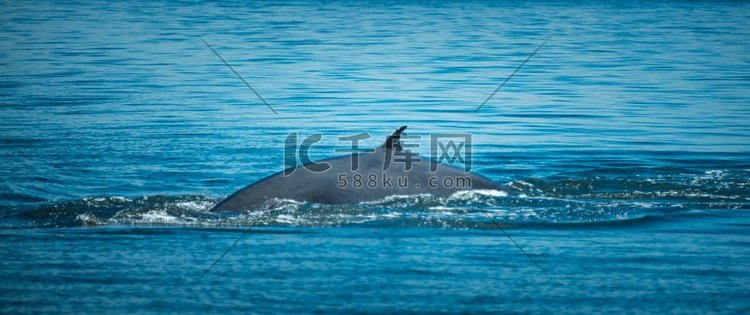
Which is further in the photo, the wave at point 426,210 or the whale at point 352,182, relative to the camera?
the whale at point 352,182

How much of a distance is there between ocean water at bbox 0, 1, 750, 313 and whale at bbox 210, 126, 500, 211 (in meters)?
0.11

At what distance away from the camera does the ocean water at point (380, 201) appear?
7520mm

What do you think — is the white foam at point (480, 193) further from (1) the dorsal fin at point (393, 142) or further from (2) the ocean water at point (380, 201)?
(1) the dorsal fin at point (393, 142)

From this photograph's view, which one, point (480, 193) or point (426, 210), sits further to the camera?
point (480, 193)

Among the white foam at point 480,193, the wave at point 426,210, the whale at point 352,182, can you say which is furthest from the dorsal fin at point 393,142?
the white foam at point 480,193

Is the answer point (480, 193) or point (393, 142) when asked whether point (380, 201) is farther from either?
point (480, 193)

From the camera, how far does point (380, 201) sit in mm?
9867

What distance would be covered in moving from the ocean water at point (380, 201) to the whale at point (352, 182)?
108 millimetres

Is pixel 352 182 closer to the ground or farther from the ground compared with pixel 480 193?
farther from the ground

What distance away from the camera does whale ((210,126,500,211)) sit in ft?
31.7

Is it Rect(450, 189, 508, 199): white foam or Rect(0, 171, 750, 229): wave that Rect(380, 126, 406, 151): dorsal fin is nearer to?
Rect(0, 171, 750, 229): wave

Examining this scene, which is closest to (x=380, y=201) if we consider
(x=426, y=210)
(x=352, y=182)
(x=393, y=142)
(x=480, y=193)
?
(x=352, y=182)

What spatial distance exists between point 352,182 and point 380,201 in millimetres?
311

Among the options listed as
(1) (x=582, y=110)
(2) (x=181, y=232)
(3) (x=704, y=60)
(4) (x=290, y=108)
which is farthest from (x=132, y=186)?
(3) (x=704, y=60)
